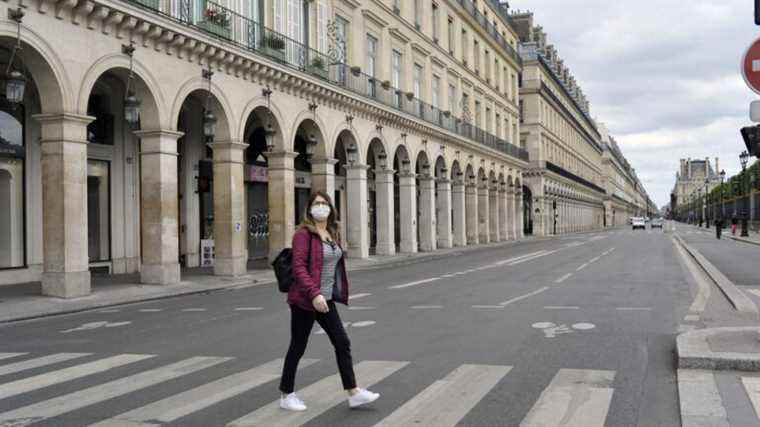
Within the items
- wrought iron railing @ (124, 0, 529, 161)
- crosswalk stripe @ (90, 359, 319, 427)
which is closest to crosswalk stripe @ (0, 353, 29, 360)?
crosswalk stripe @ (90, 359, 319, 427)

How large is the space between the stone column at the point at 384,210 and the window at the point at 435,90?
7.62 meters

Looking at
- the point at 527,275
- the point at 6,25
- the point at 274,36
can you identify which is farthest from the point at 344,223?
the point at 6,25

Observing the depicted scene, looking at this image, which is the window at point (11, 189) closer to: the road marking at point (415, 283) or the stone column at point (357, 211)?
the road marking at point (415, 283)

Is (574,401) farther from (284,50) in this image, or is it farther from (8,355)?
(284,50)

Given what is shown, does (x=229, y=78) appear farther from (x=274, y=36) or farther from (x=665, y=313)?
(x=665, y=313)

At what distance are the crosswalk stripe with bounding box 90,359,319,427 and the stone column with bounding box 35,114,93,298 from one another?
8866 mm

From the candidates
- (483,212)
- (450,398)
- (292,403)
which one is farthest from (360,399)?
(483,212)

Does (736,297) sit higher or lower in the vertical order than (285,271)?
lower

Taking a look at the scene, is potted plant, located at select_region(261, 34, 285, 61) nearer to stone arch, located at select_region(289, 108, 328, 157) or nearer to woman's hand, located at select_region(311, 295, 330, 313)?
stone arch, located at select_region(289, 108, 328, 157)

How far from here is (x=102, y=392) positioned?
20.6 feet

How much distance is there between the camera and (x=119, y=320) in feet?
38.2

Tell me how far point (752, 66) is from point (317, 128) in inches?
761

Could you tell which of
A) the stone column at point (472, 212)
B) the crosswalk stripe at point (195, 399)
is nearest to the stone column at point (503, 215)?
the stone column at point (472, 212)

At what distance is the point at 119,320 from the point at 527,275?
10.7 m
